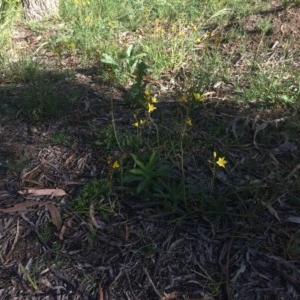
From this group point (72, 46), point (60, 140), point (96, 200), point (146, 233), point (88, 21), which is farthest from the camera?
point (88, 21)

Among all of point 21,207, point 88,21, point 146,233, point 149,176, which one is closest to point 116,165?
point 149,176

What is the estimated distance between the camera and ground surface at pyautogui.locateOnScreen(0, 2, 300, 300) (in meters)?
2.15

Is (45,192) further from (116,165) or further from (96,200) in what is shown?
(116,165)

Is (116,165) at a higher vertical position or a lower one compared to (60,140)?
higher

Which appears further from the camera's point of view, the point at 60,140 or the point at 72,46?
the point at 72,46

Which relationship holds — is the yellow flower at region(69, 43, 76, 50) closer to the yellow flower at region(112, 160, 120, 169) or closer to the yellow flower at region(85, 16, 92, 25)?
the yellow flower at region(85, 16, 92, 25)

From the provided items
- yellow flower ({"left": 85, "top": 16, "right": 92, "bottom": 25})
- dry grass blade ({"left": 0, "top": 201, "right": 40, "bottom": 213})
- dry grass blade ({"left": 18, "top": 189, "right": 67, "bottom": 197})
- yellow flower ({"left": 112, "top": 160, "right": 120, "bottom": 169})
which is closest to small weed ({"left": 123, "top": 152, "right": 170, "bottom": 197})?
yellow flower ({"left": 112, "top": 160, "right": 120, "bottom": 169})

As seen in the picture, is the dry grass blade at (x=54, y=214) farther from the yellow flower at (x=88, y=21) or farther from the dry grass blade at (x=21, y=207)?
the yellow flower at (x=88, y=21)

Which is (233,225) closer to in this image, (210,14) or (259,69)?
(259,69)

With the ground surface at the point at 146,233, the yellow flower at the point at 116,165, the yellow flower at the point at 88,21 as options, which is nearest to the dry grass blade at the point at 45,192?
the ground surface at the point at 146,233

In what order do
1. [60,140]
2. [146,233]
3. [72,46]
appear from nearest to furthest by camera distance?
[146,233], [60,140], [72,46]

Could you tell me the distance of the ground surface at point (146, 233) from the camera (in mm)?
2154

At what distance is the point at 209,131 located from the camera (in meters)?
2.98

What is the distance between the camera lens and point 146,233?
236cm
